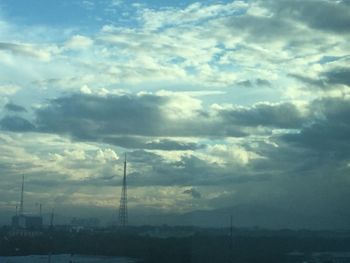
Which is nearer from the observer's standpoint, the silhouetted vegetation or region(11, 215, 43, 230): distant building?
the silhouetted vegetation

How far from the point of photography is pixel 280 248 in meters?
50.0

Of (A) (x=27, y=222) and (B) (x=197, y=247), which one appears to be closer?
(B) (x=197, y=247)

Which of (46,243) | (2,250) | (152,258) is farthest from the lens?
(46,243)

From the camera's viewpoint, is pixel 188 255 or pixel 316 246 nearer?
pixel 188 255

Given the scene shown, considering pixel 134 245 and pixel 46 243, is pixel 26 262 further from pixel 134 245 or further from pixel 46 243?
pixel 46 243

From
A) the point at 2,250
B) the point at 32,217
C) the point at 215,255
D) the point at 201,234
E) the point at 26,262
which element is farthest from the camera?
the point at 32,217

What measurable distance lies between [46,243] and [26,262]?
2541 cm

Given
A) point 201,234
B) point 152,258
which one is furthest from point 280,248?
point 201,234

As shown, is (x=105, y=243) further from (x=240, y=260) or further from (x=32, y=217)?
(x=32, y=217)

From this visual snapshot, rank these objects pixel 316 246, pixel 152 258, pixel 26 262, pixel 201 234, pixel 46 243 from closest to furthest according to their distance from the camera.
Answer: pixel 26 262, pixel 152 258, pixel 316 246, pixel 201 234, pixel 46 243

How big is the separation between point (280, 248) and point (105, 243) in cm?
2318

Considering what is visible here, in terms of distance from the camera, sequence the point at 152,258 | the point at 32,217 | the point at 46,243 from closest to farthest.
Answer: the point at 152,258
the point at 46,243
the point at 32,217

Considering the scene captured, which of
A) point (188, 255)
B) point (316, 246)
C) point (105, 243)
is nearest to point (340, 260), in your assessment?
point (188, 255)

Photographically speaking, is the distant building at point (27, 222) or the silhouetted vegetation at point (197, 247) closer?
the silhouetted vegetation at point (197, 247)
